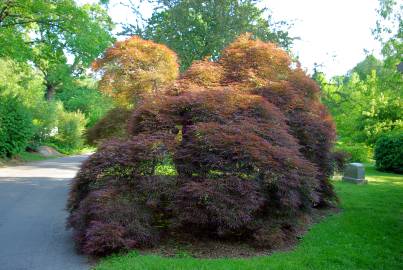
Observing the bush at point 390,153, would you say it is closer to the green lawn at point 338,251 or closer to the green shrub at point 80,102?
the green lawn at point 338,251

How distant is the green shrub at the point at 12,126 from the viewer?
66.3 ft

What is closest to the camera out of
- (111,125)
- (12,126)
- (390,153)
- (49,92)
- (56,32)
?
(111,125)

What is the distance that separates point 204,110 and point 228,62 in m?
2.51

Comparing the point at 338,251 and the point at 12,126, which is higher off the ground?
the point at 12,126

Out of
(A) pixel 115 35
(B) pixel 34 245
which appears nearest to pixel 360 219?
(B) pixel 34 245

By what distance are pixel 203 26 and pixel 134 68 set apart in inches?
278

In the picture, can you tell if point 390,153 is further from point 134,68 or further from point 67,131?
point 67,131

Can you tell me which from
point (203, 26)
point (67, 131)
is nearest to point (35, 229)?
point (203, 26)

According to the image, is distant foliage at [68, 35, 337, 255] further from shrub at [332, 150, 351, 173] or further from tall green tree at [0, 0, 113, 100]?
tall green tree at [0, 0, 113, 100]

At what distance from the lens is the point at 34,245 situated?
21.5 feet

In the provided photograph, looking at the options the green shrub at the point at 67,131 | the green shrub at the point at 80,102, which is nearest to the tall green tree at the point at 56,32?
the green shrub at the point at 67,131

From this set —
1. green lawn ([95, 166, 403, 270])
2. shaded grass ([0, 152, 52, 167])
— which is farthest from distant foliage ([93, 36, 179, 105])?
shaded grass ([0, 152, 52, 167])

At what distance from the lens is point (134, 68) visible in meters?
11.2

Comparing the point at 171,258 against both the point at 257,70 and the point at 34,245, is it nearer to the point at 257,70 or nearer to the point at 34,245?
the point at 34,245
